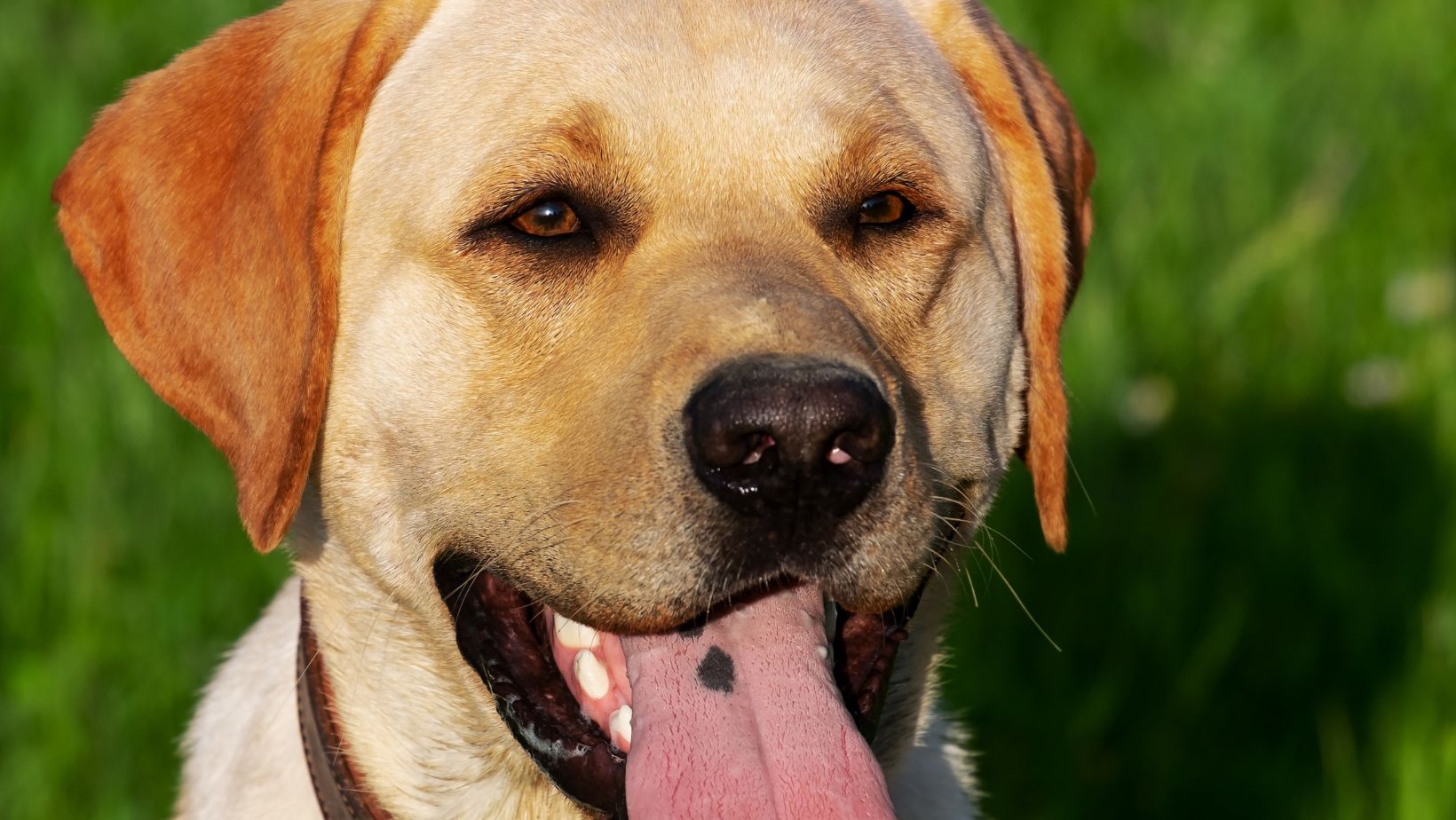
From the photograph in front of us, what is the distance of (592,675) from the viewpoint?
125 inches

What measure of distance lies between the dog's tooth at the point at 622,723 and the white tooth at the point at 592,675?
0.06 metres

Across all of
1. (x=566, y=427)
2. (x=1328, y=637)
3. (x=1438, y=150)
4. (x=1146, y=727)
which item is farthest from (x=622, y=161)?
(x=1438, y=150)

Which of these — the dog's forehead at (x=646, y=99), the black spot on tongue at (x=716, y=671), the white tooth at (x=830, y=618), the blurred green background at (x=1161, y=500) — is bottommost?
the blurred green background at (x=1161, y=500)

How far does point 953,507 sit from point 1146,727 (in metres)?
2.01

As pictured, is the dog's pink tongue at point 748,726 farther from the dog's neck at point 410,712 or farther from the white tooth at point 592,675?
the dog's neck at point 410,712

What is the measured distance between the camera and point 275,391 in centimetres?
314

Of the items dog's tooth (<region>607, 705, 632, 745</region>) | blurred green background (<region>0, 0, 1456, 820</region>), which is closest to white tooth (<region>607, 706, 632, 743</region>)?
dog's tooth (<region>607, 705, 632, 745</region>)

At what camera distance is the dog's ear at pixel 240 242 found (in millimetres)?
3148

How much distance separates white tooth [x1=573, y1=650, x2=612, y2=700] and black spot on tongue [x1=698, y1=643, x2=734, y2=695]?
0.68 feet

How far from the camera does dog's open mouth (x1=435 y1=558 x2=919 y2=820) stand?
9.70ft

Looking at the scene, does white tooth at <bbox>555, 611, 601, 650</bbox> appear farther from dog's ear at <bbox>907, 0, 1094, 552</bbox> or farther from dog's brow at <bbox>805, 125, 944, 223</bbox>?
dog's ear at <bbox>907, 0, 1094, 552</bbox>

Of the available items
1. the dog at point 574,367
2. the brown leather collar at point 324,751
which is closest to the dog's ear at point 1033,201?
the dog at point 574,367

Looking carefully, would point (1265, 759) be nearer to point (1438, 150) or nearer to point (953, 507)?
point (953, 507)

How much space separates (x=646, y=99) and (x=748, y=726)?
1.06 metres
